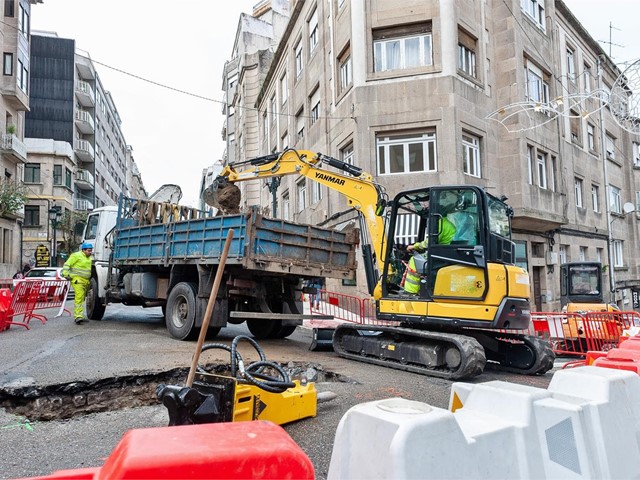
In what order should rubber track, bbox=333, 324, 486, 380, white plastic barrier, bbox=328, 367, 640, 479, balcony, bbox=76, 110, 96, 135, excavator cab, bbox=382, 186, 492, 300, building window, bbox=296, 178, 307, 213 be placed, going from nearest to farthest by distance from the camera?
1. white plastic barrier, bbox=328, 367, 640, 479
2. rubber track, bbox=333, 324, 486, 380
3. excavator cab, bbox=382, 186, 492, 300
4. building window, bbox=296, 178, 307, 213
5. balcony, bbox=76, 110, 96, 135

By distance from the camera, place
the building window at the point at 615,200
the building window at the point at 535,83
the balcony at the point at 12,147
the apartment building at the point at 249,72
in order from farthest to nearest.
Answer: the apartment building at the point at 249,72, the balcony at the point at 12,147, the building window at the point at 615,200, the building window at the point at 535,83

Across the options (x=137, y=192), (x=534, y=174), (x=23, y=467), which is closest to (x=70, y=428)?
(x=23, y=467)

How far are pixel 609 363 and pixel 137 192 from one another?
108 metres

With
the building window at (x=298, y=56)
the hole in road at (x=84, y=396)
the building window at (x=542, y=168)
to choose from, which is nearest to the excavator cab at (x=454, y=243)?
the hole in road at (x=84, y=396)

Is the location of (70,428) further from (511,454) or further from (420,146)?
(420,146)

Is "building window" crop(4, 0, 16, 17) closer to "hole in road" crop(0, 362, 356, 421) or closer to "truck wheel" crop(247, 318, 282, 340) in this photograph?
"truck wheel" crop(247, 318, 282, 340)

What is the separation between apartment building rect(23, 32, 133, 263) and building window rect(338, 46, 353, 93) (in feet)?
79.9

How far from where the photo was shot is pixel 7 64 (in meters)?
29.5

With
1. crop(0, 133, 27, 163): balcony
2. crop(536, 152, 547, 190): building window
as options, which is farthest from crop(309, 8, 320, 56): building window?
crop(0, 133, 27, 163): balcony

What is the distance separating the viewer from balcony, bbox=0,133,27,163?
94.8ft

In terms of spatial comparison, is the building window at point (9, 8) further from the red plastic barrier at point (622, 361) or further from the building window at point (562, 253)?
the red plastic barrier at point (622, 361)

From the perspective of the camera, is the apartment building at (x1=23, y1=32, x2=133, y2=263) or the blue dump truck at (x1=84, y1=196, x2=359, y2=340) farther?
the apartment building at (x1=23, y1=32, x2=133, y2=263)

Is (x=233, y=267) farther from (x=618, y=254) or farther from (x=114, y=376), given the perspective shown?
(x=618, y=254)

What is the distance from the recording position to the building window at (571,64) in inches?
905
